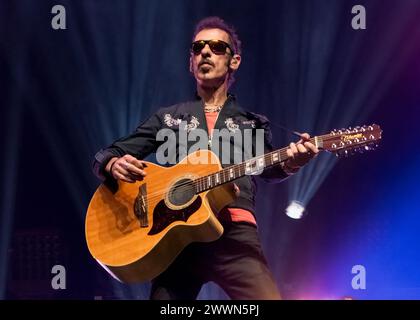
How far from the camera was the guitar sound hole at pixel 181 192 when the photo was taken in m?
3.27

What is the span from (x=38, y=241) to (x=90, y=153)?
1025 mm

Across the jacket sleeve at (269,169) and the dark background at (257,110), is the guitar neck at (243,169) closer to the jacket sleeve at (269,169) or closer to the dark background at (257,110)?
the jacket sleeve at (269,169)

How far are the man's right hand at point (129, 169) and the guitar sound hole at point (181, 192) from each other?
0.20m

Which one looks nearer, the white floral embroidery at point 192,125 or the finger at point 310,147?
the finger at point 310,147

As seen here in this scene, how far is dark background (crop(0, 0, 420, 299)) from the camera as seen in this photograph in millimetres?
5984

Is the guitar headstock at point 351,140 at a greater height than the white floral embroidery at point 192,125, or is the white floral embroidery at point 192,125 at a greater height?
the white floral embroidery at point 192,125

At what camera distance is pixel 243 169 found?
129 inches

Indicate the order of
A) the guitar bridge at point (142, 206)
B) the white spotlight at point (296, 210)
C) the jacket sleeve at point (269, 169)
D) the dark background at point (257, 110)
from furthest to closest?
1. the dark background at point (257, 110)
2. the white spotlight at point (296, 210)
3. the jacket sleeve at point (269, 169)
4. the guitar bridge at point (142, 206)

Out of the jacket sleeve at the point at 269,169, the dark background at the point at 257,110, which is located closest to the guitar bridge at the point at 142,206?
the jacket sleeve at the point at 269,169

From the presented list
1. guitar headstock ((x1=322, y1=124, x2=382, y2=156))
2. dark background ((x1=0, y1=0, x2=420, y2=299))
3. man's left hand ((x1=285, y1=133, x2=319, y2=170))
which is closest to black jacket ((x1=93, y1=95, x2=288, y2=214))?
man's left hand ((x1=285, y1=133, x2=319, y2=170))

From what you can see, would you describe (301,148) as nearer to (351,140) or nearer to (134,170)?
(351,140)

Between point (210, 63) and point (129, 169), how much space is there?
2.92ft
